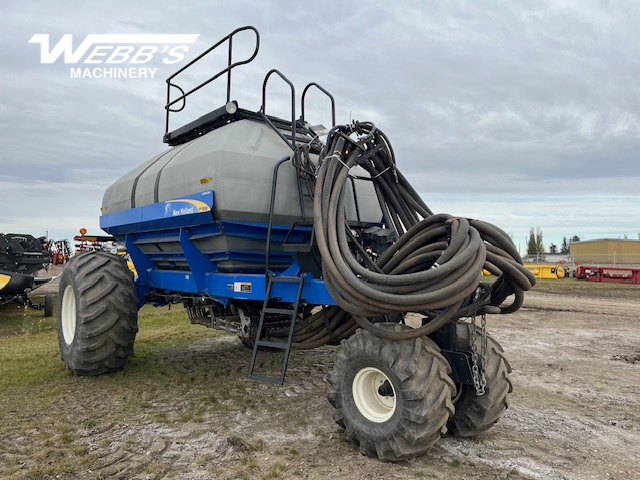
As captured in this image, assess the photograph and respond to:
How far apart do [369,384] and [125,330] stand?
3222mm

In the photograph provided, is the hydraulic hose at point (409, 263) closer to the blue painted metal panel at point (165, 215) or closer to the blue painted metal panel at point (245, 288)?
the blue painted metal panel at point (245, 288)

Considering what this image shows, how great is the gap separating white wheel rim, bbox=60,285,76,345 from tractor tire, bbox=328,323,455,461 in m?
4.08

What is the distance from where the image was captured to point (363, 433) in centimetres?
375

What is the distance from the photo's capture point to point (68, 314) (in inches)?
260

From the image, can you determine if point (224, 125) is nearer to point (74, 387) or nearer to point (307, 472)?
point (74, 387)

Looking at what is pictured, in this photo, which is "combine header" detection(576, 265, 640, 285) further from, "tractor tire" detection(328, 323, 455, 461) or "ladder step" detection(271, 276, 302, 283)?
"tractor tire" detection(328, 323, 455, 461)

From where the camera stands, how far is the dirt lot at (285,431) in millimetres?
3543

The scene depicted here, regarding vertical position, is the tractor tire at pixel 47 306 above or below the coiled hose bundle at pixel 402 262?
below

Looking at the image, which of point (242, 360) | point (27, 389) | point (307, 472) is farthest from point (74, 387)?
point (307, 472)

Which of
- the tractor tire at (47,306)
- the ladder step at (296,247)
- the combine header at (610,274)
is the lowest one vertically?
the tractor tire at (47,306)

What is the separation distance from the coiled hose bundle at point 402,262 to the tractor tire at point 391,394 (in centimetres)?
16

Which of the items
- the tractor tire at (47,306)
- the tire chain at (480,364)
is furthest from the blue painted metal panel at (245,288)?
the tractor tire at (47,306)

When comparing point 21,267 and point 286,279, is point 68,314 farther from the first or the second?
point 21,267

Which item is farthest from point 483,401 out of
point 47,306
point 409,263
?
point 47,306
